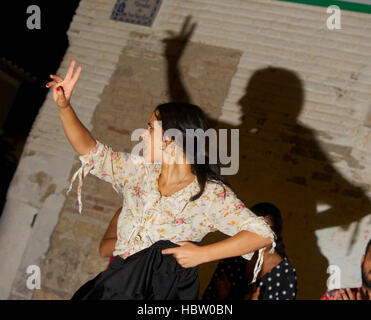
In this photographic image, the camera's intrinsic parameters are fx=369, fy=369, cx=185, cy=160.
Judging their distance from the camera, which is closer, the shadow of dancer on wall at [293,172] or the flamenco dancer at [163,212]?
the flamenco dancer at [163,212]

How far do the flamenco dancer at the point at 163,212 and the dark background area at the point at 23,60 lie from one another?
6148mm

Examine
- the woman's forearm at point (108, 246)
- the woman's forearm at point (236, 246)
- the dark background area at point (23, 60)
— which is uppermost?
the dark background area at point (23, 60)

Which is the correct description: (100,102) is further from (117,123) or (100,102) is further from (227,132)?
(227,132)

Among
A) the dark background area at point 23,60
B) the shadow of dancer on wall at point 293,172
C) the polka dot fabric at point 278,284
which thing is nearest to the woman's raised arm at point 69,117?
the polka dot fabric at point 278,284

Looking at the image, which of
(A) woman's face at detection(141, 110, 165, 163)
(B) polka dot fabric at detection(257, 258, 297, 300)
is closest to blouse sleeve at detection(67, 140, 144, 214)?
(A) woman's face at detection(141, 110, 165, 163)

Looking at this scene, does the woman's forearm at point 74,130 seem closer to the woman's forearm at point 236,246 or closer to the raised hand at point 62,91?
the raised hand at point 62,91

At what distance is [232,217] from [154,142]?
0.54m

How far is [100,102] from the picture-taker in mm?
4914

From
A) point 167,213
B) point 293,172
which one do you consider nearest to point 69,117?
point 167,213

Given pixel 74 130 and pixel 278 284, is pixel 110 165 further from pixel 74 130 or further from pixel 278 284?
pixel 278 284

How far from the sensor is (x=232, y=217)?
1774 millimetres

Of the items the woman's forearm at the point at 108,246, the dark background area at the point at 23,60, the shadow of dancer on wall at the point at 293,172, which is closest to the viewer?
the woman's forearm at the point at 108,246

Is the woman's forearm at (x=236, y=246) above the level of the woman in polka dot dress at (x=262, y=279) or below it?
below

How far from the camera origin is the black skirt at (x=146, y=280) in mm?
1685
